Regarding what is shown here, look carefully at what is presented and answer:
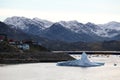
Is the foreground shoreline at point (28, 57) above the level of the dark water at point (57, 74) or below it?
above

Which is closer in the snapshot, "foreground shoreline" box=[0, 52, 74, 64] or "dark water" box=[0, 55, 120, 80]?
"dark water" box=[0, 55, 120, 80]

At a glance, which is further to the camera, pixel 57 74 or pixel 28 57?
pixel 28 57

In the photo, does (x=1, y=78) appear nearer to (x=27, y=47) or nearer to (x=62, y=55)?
(x=62, y=55)

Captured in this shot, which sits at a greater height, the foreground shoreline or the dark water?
the foreground shoreline

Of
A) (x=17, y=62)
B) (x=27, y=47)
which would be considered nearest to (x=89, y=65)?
(x=17, y=62)

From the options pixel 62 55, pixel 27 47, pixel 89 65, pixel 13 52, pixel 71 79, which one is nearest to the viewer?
pixel 71 79

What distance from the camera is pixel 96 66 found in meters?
121

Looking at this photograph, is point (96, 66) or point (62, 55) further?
point (62, 55)

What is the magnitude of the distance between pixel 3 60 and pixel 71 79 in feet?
194

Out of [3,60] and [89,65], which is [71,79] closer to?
[89,65]

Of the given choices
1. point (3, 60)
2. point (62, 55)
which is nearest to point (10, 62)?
point (3, 60)

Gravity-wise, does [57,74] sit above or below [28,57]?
below

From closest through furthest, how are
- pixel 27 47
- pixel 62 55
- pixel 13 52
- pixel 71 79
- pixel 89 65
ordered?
1. pixel 71 79
2. pixel 89 65
3. pixel 13 52
4. pixel 62 55
5. pixel 27 47

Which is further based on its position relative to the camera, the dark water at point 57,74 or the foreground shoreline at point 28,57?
the foreground shoreline at point 28,57
